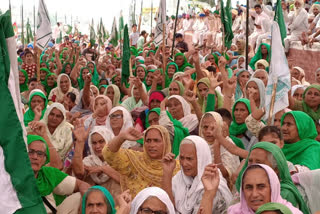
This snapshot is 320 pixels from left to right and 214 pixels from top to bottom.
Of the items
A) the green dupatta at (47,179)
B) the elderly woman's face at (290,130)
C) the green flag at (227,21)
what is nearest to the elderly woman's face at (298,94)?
the elderly woman's face at (290,130)

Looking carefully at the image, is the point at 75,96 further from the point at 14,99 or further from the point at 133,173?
the point at 14,99

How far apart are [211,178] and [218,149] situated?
1.04 meters

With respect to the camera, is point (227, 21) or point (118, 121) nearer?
point (118, 121)

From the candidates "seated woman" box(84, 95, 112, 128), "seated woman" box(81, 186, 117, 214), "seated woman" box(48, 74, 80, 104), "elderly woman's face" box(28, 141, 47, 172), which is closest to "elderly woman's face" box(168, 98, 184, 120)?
"seated woman" box(84, 95, 112, 128)

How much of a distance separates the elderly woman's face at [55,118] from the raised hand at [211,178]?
8.24ft

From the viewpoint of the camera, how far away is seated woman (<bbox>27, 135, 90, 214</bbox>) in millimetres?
3844

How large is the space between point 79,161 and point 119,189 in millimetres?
368

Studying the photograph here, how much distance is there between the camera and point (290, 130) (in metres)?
4.43

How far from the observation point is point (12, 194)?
7.72 feet

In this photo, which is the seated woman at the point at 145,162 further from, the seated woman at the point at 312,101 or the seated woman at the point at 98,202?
the seated woman at the point at 312,101

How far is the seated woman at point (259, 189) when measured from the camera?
3.11 metres

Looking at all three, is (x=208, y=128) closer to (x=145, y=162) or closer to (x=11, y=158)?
(x=145, y=162)

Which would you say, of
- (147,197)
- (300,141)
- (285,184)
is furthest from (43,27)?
(285,184)

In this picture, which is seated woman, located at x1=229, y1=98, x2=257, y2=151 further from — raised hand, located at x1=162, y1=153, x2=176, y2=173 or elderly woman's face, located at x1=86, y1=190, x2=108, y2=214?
elderly woman's face, located at x1=86, y1=190, x2=108, y2=214
